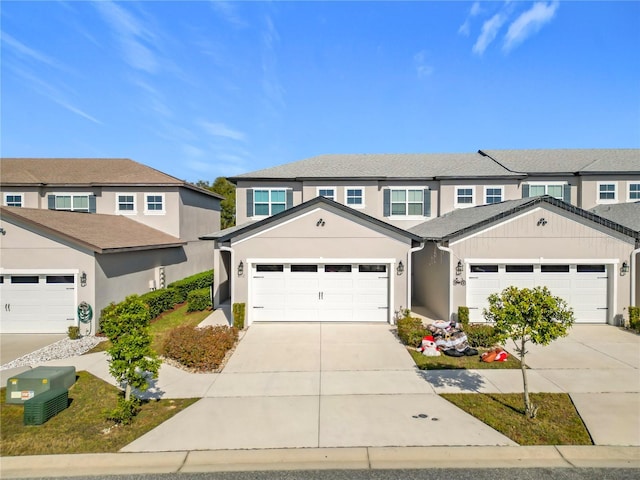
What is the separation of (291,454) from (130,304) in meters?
4.35

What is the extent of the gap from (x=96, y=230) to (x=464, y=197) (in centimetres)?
1903

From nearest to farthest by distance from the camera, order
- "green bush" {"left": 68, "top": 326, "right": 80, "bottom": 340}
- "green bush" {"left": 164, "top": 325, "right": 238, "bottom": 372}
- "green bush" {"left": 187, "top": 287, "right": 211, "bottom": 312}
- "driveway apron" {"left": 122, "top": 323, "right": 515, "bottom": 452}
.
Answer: "driveway apron" {"left": 122, "top": 323, "right": 515, "bottom": 452}
"green bush" {"left": 164, "top": 325, "right": 238, "bottom": 372}
"green bush" {"left": 68, "top": 326, "right": 80, "bottom": 340}
"green bush" {"left": 187, "top": 287, "right": 211, "bottom": 312}

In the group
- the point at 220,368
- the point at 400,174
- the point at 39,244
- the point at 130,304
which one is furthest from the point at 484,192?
the point at 39,244

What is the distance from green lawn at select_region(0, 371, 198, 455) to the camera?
6027mm

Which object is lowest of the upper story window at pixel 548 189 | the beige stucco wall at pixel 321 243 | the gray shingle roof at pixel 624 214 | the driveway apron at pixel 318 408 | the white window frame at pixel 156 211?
the driveway apron at pixel 318 408

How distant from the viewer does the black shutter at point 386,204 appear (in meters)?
19.9

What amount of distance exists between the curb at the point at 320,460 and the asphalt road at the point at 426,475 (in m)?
0.09

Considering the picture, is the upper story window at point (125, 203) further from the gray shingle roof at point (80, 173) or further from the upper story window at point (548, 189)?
the upper story window at point (548, 189)

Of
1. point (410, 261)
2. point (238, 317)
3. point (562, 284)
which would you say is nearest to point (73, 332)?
point (238, 317)

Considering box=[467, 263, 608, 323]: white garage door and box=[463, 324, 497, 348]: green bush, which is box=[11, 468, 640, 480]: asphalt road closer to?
box=[463, 324, 497, 348]: green bush

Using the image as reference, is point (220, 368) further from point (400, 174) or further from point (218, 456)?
point (400, 174)

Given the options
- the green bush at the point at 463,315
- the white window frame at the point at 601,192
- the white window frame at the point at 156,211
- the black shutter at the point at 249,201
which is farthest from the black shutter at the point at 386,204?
the white window frame at the point at 156,211

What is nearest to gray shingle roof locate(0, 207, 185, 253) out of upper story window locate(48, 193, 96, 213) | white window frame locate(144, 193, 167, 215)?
white window frame locate(144, 193, 167, 215)

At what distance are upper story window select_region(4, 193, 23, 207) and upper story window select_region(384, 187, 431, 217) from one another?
2262 cm
